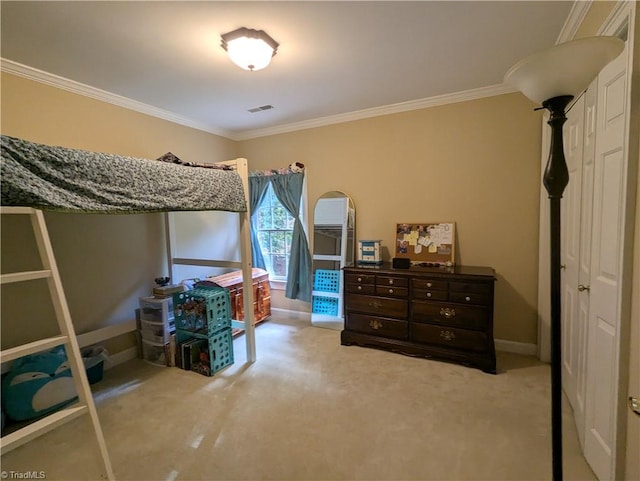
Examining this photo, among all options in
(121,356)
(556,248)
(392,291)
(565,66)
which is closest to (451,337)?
(392,291)

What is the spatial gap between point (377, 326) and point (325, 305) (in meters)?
0.87

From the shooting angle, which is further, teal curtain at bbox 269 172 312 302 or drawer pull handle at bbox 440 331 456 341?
teal curtain at bbox 269 172 312 302

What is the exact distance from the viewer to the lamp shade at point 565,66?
2.78 ft

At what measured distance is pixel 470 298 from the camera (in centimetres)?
252

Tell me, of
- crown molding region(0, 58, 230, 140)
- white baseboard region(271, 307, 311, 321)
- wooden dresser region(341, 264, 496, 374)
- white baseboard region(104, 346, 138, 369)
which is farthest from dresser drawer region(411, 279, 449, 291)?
crown molding region(0, 58, 230, 140)

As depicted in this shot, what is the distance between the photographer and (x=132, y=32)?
71.8 inches

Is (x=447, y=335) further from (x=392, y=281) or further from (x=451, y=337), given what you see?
(x=392, y=281)

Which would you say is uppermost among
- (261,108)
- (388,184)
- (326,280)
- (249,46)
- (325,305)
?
(261,108)

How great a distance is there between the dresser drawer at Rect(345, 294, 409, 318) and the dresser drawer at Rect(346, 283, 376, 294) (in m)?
0.05

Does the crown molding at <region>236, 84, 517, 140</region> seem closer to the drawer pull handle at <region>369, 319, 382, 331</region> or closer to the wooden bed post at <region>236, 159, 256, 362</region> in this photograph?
the wooden bed post at <region>236, 159, 256, 362</region>

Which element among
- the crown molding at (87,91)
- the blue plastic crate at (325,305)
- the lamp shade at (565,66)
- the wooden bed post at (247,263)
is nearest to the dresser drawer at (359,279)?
the blue plastic crate at (325,305)

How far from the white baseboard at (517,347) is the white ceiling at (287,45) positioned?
7.72 ft

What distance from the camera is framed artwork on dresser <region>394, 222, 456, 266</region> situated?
296 centimetres

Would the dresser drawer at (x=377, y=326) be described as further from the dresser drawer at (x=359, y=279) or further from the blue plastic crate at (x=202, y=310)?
the blue plastic crate at (x=202, y=310)
